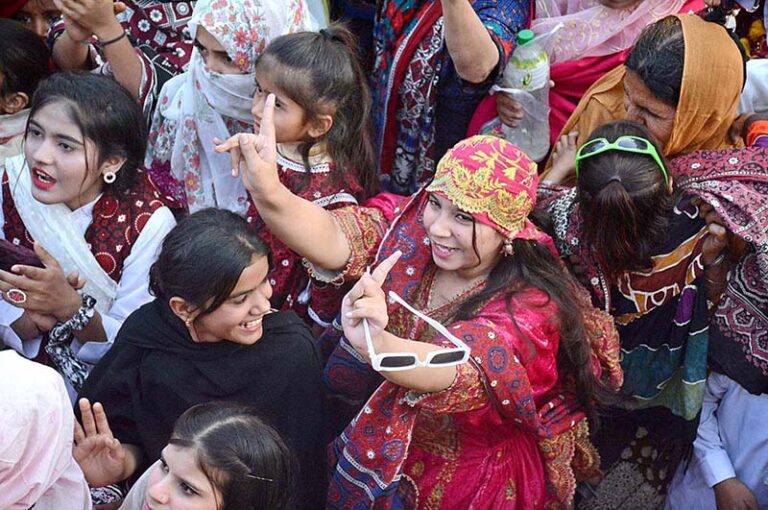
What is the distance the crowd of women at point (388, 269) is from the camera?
8.66ft

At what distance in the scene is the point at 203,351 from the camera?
2.72 m

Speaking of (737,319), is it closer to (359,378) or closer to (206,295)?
(359,378)

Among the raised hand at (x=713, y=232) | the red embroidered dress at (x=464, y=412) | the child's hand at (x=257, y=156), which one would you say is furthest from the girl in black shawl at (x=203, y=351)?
the raised hand at (x=713, y=232)

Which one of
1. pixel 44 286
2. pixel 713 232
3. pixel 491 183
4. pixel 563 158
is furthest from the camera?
pixel 563 158

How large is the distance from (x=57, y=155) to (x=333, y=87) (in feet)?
2.83

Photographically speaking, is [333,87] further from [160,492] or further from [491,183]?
[160,492]

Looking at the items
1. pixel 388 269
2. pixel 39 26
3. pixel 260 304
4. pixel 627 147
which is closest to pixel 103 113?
pixel 260 304

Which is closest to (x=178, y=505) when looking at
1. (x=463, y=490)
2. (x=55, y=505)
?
(x=55, y=505)

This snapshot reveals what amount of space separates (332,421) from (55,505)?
1.04m

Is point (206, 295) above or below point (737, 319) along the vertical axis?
above

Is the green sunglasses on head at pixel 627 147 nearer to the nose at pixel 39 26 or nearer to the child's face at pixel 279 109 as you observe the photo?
the child's face at pixel 279 109

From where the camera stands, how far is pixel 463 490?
9.41ft

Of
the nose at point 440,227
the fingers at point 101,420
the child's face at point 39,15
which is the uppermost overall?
the child's face at point 39,15

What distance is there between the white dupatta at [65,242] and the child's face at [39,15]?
997mm
